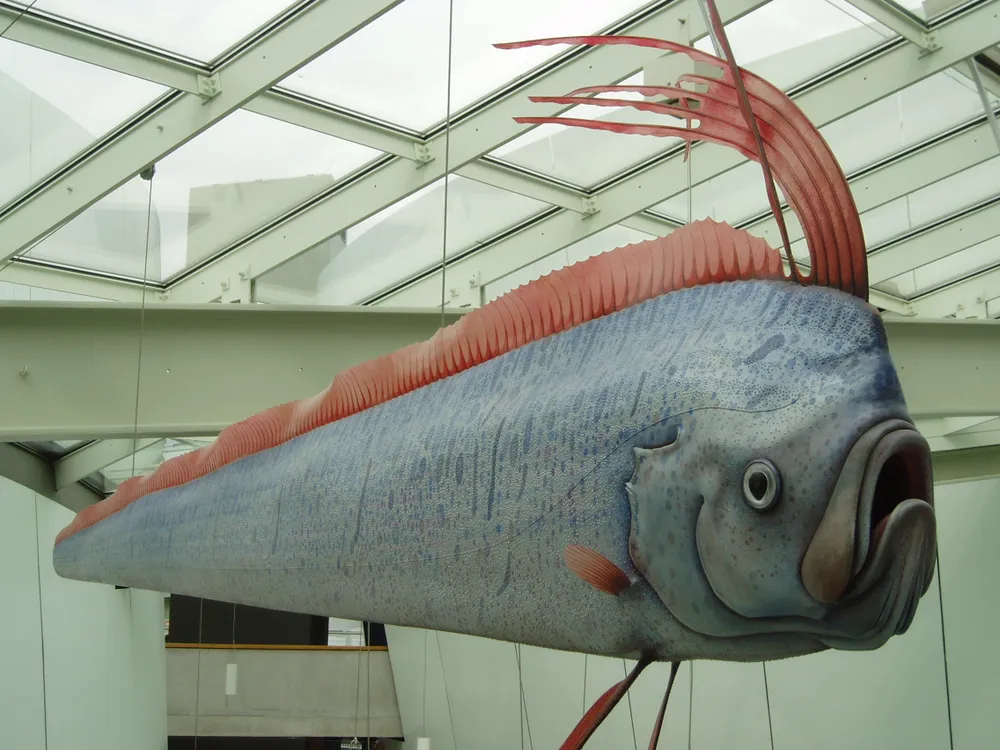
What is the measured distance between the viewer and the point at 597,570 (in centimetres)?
117

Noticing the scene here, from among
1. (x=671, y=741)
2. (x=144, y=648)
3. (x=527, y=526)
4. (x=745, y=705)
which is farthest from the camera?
(x=144, y=648)

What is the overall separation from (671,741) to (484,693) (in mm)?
3103

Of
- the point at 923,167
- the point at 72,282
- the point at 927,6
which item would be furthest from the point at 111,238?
the point at 923,167

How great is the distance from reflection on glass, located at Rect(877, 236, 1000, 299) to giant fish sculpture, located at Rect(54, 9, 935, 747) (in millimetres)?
9315

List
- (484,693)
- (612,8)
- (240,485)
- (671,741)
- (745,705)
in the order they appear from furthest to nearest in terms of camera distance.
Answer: (484,693), (671,741), (745,705), (612,8), (240,485)

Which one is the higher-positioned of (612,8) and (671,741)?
(612,8)

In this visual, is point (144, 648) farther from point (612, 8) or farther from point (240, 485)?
point (240, 485)

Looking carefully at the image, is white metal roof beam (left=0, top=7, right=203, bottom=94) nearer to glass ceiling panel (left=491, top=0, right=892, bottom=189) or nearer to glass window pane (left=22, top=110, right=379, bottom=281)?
glass window pane (left=22, top=110, right=379, bottom=281)

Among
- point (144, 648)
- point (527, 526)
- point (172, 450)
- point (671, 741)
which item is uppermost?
point (172, 450)

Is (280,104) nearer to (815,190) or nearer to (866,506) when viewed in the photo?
(815,190)

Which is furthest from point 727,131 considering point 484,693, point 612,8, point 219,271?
point 484,693

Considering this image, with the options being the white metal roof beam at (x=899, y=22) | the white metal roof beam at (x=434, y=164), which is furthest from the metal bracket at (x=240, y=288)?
the white metal roof beam at (x=899, y=22)

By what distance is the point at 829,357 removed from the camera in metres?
1.04

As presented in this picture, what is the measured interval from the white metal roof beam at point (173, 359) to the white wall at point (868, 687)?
0.87 m
